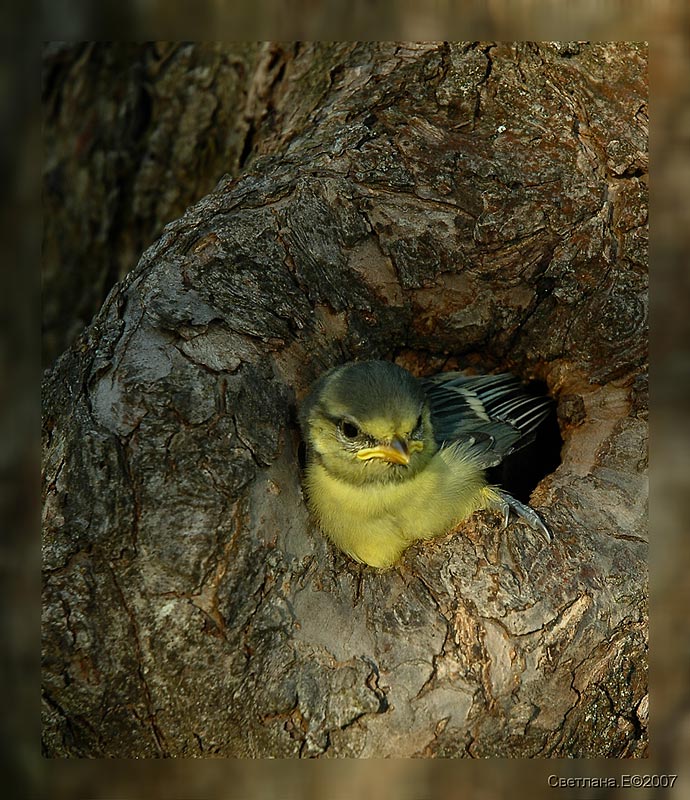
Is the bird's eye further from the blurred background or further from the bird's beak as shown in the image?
the blurred background

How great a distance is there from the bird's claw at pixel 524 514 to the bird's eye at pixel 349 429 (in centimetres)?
49

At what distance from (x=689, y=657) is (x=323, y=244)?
5.35 ft

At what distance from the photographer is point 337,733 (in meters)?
2.12

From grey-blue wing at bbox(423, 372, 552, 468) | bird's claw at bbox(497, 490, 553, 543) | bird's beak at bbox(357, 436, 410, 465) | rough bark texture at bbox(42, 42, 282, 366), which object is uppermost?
rough bark texture at bbox(42, 42, 282, 366)

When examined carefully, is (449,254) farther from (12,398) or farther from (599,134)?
(12,398)

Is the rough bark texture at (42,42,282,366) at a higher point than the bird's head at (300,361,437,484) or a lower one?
higher

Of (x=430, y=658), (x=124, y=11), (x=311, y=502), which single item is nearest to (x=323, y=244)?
(x=311, y=502)

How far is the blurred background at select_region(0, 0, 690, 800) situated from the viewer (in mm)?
1650

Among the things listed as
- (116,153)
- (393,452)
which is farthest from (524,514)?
(116,153)

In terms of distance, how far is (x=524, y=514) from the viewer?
2514 mm

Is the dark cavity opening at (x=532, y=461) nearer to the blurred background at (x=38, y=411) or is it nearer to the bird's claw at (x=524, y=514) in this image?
the bird's claw at (x=524, y=514)

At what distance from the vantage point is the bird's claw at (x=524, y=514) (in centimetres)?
247

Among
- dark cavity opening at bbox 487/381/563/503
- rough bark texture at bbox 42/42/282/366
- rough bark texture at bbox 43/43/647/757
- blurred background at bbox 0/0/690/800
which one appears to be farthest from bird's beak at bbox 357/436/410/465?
rough bark texture at bbox 42/42/282/366

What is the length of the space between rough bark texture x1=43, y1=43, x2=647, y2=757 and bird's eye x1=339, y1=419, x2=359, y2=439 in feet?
0.50
